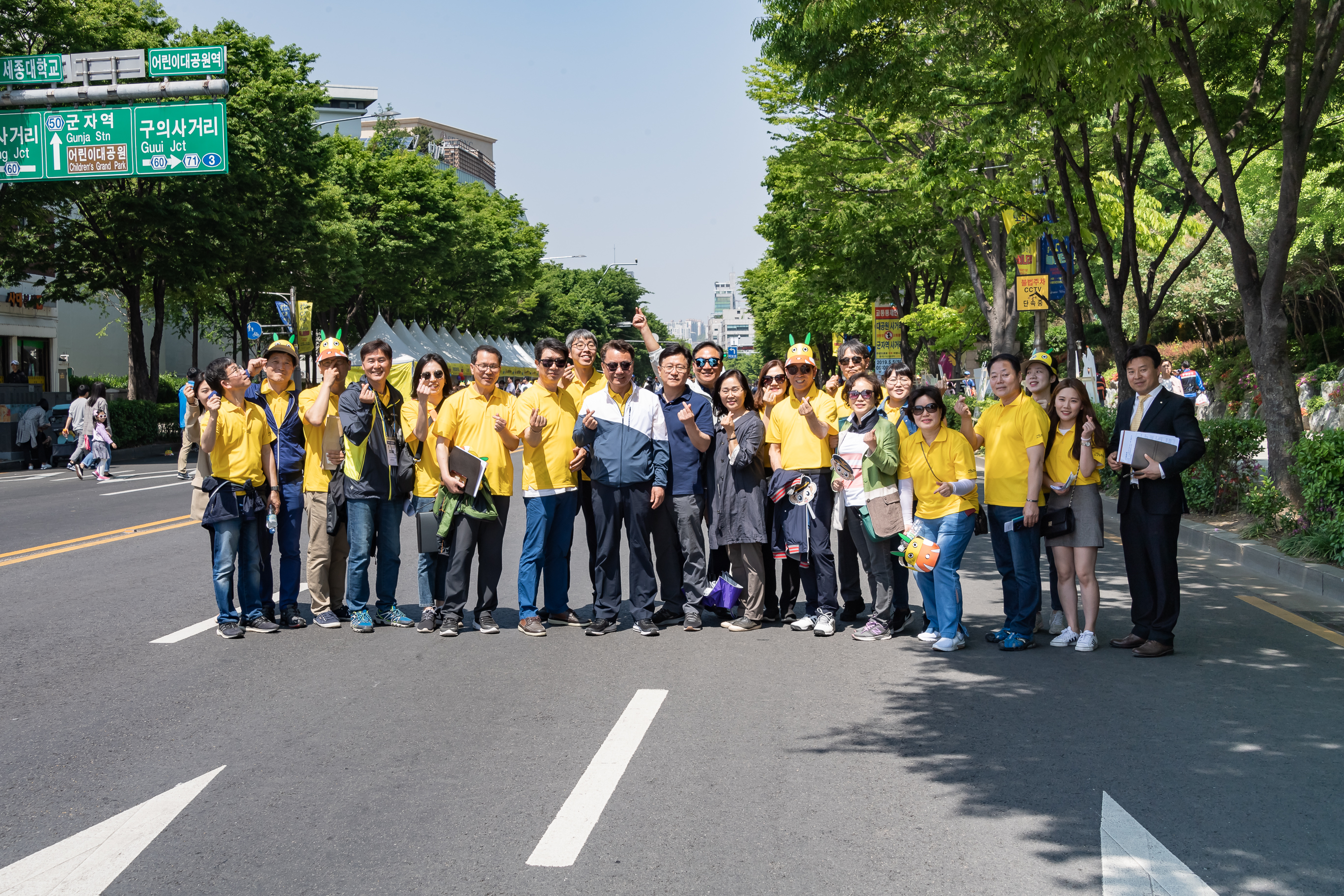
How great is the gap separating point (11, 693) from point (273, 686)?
51.9 inches

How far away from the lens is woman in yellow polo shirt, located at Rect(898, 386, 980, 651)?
22.9ft

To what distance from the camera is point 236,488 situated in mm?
7414

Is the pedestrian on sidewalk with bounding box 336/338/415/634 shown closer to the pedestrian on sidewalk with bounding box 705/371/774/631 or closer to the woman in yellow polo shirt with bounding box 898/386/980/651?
the pedestrian on sidewalk with bounding box 705/371/774/631

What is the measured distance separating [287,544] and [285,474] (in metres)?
0.47

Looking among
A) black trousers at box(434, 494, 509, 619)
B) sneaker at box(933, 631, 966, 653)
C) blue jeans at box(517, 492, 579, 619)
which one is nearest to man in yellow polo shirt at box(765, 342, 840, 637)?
sneaker at box(933, 631, 966, 653)

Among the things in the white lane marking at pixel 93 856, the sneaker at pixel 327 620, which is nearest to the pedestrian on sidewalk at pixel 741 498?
the sneaker at pixel 327 620

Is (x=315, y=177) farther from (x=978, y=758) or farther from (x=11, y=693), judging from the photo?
(x=978, y=758)

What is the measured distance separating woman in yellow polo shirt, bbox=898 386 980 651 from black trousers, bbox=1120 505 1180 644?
924 mm

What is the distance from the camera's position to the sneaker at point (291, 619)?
7828 millimetres

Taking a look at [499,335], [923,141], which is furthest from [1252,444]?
[499,335]

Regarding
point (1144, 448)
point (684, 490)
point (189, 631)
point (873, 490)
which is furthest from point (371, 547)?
point (1144, 448)

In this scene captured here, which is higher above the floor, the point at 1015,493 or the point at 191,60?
the point at 191,60

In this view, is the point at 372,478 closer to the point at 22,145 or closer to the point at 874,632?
the point at 874,632

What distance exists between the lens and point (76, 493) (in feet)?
60.3
